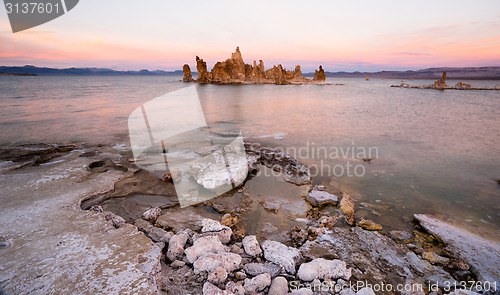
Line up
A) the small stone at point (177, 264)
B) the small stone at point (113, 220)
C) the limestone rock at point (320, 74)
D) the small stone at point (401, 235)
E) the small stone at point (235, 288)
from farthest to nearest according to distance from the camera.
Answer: the limestone rock at point (320, 74) < the small stone at point (401, 235) < the small stone at point (113, 220) < the small stone at point (177, 264) < the small stone at point (235, 288)

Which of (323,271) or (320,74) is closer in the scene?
(323,271)

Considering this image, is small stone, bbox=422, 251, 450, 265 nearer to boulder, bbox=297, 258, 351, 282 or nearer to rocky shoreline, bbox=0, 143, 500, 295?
rocky shoreline, bbox=0, 143, 500, 295

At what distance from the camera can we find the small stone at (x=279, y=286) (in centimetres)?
283

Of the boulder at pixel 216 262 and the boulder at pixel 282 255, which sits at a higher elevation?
the boulder at pixel 216 262

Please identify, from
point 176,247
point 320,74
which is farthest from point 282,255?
point 320,74

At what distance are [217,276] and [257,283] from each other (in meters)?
0.54

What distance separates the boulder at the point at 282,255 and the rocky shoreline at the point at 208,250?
15 millimetres

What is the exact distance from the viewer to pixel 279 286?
9.48ft

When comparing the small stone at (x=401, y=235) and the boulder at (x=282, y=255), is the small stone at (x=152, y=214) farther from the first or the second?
the small stone at (x=401, y=235)

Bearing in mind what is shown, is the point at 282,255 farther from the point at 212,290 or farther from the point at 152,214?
the point at 152,214

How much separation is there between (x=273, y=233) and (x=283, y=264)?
974 millimetres

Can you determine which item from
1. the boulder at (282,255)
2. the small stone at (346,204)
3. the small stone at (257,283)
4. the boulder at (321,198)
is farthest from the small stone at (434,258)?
the small stone at (257,283)

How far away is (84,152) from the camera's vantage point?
26.8 feet

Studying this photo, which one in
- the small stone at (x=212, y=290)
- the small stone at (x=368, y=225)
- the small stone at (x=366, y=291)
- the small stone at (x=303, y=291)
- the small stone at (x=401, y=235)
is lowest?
the small stone at (x=401, y=235)
